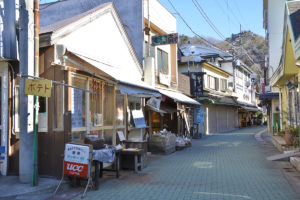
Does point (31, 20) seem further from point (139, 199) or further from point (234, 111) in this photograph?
point (234, 111)

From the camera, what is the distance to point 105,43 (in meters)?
11.0

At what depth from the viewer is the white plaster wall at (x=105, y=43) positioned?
30.2 feet

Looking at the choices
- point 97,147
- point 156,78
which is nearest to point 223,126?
point 156,78

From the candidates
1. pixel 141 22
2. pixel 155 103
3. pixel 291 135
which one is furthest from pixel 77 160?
pixel 141 22

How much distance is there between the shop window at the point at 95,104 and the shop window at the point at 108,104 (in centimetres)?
33

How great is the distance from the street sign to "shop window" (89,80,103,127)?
628 cm

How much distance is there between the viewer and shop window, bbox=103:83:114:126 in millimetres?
10031

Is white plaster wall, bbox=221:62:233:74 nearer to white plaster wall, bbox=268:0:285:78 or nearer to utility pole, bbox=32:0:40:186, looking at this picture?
white plaster wall, bbox=268:0:285:78

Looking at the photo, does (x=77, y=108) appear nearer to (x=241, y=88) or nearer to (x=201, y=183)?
(x=201, y=183)

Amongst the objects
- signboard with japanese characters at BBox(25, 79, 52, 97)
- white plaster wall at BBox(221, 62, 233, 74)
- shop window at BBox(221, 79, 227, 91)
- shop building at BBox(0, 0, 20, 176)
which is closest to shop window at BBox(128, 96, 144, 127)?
shop building at BBox(0, 0, 20, 176)

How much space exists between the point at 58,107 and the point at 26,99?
109 cm

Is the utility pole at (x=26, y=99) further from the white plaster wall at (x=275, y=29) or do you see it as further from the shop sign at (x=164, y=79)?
the white plaster wall at (x=275, y=29)

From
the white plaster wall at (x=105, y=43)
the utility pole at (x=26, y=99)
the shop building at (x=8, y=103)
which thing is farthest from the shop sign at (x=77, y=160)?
the white plaster wall at (x=105, y=43)

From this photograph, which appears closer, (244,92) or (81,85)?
(81,85)
